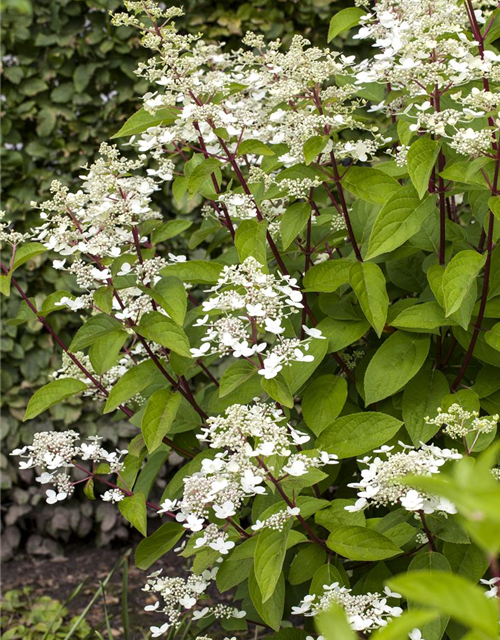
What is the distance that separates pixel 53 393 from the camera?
2.16m

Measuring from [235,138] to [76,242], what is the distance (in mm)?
597

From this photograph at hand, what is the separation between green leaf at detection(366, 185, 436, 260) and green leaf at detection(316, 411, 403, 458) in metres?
0.39

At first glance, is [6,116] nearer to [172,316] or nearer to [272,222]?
[272,222]

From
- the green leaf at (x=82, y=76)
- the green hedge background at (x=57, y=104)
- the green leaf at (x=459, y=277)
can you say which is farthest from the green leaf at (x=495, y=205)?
the green leaf at (x=82, y=76)

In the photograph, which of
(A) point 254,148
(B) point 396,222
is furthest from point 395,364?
(A) point 254,148

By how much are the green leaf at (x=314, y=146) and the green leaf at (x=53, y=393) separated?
0.88 m

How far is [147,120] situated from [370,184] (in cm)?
65

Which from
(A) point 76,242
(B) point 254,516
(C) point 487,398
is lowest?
(B) point 254,516

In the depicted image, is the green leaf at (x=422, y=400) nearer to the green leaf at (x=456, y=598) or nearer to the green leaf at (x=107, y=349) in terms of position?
the green leaf at (x=107, y=349)

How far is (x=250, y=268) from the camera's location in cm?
167

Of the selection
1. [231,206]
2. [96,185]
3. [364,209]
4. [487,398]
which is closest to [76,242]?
[96,185]

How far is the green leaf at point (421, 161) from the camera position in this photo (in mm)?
1829

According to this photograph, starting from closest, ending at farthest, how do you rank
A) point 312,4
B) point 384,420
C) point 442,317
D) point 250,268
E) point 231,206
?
point 250,268 < point 384,420 < point 442,317 < point 231,206 < point 312,4

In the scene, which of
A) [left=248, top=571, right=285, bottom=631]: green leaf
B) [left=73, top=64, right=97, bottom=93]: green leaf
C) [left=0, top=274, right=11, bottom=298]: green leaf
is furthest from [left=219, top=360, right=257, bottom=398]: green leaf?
[left=73, top=64, right=97, bottom=93]: green leaf
